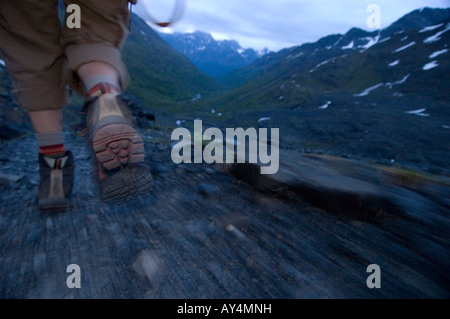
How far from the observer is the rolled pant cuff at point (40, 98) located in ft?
6.56

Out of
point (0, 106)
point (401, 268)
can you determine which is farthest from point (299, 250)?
point (0, 106)

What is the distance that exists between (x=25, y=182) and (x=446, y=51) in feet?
187

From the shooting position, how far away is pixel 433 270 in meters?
1.41

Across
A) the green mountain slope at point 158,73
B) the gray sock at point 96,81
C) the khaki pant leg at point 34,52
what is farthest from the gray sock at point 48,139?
the green mountain slope at point 158,73

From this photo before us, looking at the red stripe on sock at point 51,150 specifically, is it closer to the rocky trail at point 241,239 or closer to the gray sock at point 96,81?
the rocky trail at point 241,239

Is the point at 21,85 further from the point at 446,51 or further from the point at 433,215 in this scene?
the point at 446,51

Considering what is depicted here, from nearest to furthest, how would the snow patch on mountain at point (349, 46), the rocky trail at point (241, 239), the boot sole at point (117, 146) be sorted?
the rocky trail at point (241, 239)
the boot sole at point (117, 146)
the snow patch on mountain at point (349, 46)

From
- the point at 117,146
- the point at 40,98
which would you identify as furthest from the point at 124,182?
the point at 40,98

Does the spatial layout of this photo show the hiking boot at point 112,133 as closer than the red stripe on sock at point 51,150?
Yes

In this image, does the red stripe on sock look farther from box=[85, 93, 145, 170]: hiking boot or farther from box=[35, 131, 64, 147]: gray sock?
box=[85, 93, 145, 170]: hiking boot

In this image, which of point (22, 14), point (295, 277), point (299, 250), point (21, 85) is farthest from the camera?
point (21, 85)

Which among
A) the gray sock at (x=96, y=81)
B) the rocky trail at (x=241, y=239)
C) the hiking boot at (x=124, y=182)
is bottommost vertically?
the rocky trail at (x=241, y=239)

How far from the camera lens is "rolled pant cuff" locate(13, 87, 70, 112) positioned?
200cm
